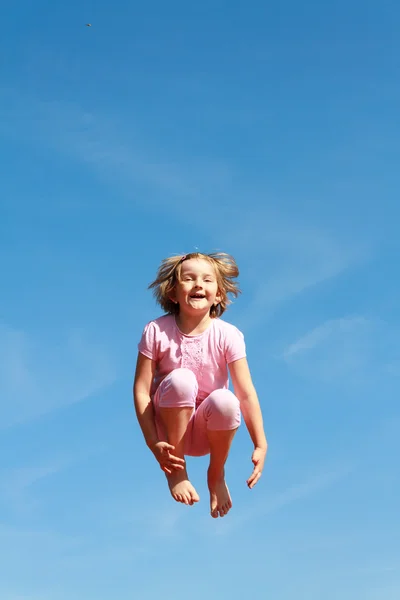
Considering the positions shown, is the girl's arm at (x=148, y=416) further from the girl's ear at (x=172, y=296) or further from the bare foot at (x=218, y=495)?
the girl's ear at (x=172, y=296)

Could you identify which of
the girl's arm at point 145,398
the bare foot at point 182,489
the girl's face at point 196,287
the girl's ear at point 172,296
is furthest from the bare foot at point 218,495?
the girl's ear at point 172,296

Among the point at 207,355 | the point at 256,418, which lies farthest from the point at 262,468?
the point at 207,355

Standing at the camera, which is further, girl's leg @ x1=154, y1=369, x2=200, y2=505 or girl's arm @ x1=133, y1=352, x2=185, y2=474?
girl's arm @ x1=133, y1=352, x2=185, y2=474

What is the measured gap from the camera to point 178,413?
847 centimetres

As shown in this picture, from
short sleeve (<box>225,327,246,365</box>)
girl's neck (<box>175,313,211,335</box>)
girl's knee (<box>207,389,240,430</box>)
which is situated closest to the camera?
girl's knee (<box>207,389,240,430</box>)

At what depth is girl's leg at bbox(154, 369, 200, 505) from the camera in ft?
27.5

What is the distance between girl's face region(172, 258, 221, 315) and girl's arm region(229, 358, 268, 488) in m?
0.71

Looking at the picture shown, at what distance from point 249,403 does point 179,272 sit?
1.59 m

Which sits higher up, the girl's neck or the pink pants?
the girl's neck

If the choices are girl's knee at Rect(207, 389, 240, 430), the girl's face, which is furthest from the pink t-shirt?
girl's knee at Rect(207, 389, 240, 430)

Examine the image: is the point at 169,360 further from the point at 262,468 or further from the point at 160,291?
the point at 262,468

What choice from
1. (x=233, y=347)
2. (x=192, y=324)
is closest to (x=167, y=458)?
→ (x=233, y=347)

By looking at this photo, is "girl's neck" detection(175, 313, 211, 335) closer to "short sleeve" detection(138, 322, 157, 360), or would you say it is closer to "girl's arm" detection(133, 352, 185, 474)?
"short sleeve" detection(138, 322, 157, 360)

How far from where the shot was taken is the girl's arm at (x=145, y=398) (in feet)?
28.7
